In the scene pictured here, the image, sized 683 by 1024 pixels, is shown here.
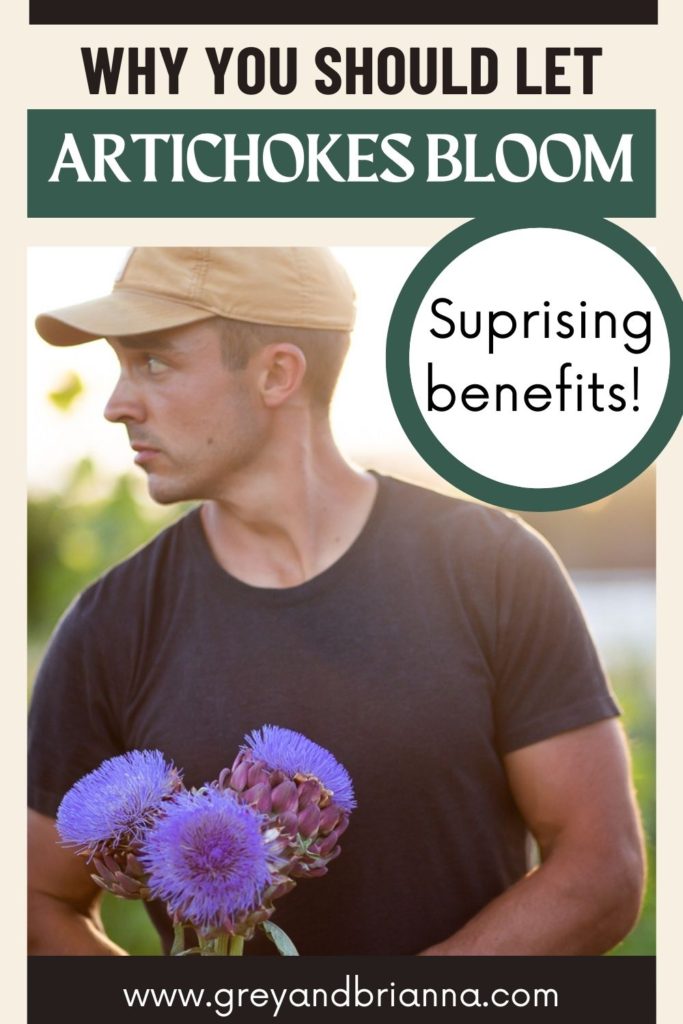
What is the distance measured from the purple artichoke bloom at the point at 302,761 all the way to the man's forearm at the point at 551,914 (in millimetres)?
481

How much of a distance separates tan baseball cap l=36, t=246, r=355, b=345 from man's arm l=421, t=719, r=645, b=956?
786 mm

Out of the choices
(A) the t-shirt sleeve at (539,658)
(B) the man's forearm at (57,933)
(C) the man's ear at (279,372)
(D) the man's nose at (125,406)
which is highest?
(C) the man's ear at (279,372)

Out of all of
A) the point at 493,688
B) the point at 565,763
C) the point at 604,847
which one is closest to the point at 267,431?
the point at 493,688

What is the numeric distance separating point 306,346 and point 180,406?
0.24 m

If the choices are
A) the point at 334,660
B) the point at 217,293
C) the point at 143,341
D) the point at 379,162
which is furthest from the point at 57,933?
the point at 379,162

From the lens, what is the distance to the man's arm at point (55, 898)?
200 centimetres

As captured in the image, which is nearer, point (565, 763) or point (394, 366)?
point (565, 763)

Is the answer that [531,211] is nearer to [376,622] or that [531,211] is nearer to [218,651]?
[376,622]

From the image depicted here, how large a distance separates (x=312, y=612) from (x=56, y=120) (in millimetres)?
938

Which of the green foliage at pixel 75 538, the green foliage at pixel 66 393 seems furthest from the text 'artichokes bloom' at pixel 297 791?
the green foliage at pixel 75 538

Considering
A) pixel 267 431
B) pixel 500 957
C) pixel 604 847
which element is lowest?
pixel 500 957

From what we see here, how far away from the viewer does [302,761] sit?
1.52 meters

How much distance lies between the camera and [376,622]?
1.96 metres
